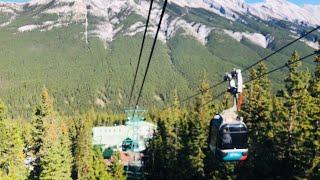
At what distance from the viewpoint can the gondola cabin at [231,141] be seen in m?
22.2

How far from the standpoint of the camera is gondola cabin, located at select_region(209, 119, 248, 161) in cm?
2220

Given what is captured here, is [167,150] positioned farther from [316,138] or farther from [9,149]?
[316,138]

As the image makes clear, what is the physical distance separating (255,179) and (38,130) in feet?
78.8

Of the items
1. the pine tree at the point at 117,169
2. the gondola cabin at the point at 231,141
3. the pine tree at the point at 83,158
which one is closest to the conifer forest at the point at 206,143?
the pine tree at the point at 117,169

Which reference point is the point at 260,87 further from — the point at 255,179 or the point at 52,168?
the point at 52,168

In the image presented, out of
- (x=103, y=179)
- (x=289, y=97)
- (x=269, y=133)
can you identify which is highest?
(x=289, y=97)

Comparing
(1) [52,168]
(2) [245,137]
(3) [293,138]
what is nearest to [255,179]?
(3) [293,138]

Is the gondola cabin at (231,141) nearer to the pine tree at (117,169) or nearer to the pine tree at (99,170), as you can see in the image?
the pine tree at (99,170)

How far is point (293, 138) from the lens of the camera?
42.3 meters

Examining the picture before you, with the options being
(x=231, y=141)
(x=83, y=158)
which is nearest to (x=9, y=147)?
(x=83, y=158)

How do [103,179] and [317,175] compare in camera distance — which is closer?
[317,175]

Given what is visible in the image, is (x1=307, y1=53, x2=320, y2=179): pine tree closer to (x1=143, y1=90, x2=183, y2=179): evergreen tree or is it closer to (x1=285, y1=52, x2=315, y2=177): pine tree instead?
(x1=285, y1=52, x2=315, y2=177): pine tree

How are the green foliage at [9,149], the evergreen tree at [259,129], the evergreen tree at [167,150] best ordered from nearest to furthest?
the evergreen tree at [259,129], the green foliage at [9,149], the evergreen tree at [167,150]

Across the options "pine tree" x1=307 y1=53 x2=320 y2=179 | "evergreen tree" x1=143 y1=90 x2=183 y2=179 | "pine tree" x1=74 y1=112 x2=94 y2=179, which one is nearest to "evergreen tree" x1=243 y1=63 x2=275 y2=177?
"pine tree" x1=307 y1=53 x2=320 y2=179
